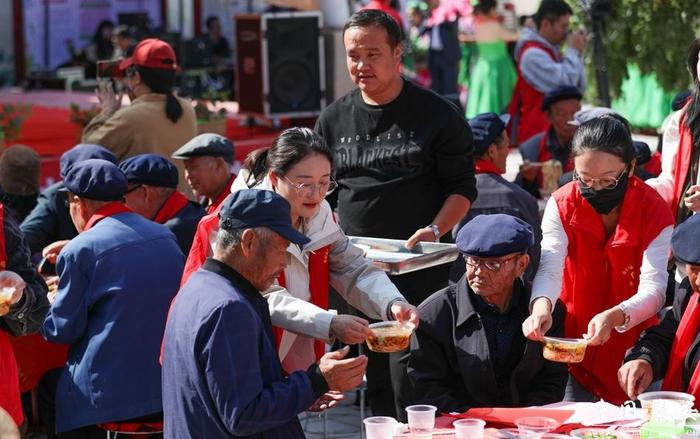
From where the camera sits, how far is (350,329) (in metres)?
3.97

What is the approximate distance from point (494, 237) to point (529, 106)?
18.5ft

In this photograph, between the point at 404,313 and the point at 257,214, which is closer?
the point at 257,214

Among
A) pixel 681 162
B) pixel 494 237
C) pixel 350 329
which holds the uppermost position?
pixel 681 162

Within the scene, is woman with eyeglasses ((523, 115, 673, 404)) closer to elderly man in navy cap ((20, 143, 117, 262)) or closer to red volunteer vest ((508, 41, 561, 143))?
elderly man in navy cap ((20, 143, 117, 262))

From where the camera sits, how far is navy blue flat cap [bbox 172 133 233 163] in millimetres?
6230

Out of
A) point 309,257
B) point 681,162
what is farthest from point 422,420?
point 681,162

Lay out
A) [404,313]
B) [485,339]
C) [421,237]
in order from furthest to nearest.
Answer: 1. [421,237]
2. [485,339]
3. [404,313]

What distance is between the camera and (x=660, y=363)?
4.36 m

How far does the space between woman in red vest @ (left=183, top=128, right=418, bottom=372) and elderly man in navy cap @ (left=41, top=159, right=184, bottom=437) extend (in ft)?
2.52

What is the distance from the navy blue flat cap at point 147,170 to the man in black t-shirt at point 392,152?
945 mm

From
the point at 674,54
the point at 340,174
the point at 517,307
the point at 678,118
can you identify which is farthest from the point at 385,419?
the point at 674,54

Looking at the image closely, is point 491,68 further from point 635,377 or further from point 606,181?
point 635,377

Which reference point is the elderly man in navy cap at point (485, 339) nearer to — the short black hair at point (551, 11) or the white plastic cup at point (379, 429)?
the white plastic cup at point (379, 429)

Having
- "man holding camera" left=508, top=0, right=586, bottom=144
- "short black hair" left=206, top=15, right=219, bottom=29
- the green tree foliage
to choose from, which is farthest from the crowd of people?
"short black hair" left=206, top=15, right=219, bottom=29
